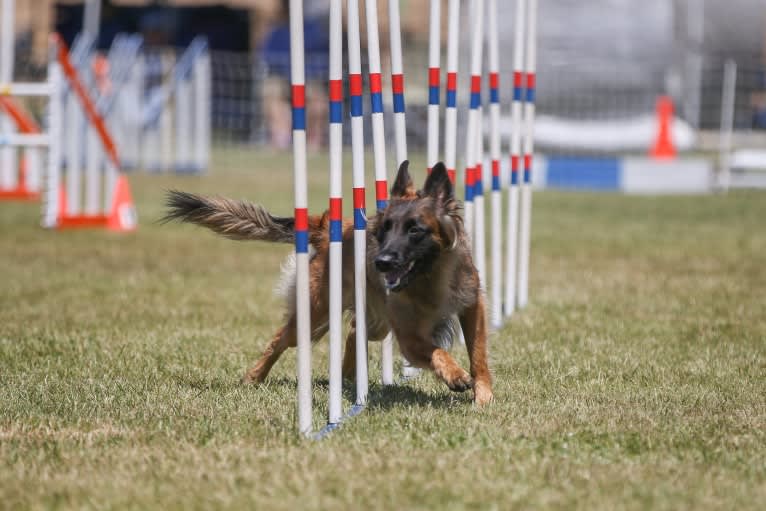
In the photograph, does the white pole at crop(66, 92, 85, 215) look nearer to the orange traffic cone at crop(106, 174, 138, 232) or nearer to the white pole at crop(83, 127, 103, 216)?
the white pole at crop(83, 127, 103, 216)

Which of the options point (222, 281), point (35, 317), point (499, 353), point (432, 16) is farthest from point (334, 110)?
point (222, 281)

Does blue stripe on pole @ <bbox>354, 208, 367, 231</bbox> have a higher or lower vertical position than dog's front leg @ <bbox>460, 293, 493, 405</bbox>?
higher

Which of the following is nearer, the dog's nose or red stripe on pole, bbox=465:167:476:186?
the dog's nose

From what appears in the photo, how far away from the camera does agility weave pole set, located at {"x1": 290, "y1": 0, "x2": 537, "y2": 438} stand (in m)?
4.27

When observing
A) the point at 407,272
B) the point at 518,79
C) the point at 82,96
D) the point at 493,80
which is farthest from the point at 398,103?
the point at 82,96

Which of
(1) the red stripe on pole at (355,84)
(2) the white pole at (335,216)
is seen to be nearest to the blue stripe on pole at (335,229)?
(2) the white pole at (335,216)

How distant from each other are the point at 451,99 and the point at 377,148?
36.4 inches

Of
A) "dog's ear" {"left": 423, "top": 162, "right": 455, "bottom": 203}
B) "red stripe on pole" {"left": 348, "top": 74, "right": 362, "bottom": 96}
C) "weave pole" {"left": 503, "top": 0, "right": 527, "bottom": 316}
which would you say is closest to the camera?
"red stripe on pole" {"left": 348, "top": 74, "right": 362, "bottom": 96}

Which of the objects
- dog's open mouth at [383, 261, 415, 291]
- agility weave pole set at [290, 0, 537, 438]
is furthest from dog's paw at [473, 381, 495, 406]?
dog's open mouth at [383, 261, 415, 291]

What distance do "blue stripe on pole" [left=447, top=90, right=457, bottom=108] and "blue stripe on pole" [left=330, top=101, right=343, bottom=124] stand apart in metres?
1.51

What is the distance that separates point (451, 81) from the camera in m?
6.26

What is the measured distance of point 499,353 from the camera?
641 cm

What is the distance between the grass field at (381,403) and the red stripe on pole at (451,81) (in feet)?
4.96

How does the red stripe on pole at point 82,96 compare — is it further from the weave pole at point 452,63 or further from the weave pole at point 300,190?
the weave pole at point 300,190
